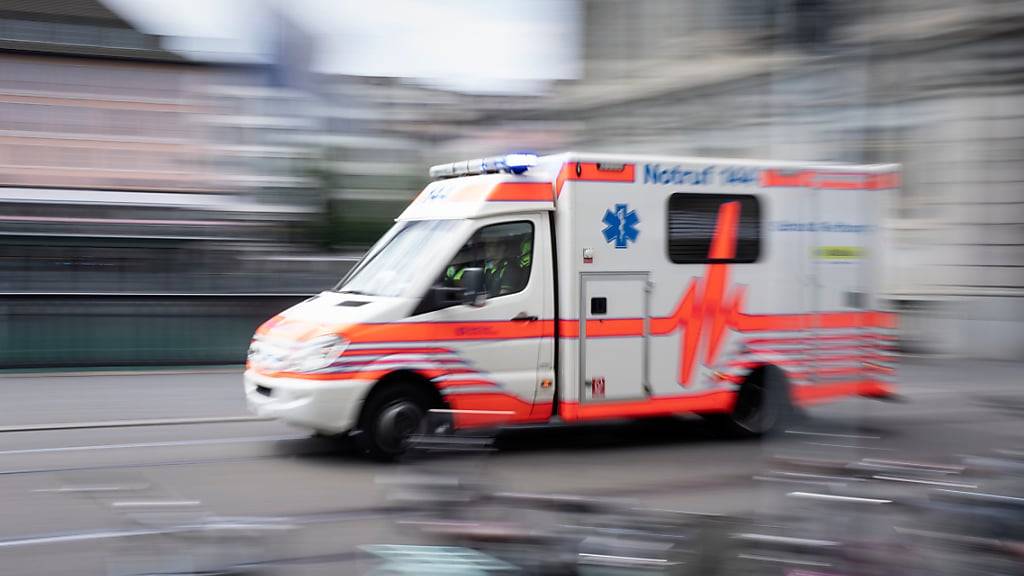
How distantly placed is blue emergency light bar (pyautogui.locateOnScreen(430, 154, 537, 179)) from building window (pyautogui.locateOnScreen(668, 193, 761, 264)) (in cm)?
132

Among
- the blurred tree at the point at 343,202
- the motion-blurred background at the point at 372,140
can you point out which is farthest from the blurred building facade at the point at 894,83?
the blurred tree at the point at 343,202

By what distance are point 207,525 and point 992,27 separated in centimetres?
325

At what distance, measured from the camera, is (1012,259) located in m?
4.04

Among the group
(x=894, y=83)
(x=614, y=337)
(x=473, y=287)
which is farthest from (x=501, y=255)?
(x=894, y=83)

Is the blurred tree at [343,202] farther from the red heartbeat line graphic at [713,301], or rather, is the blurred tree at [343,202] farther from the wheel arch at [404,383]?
the wheel arch at [404,383]

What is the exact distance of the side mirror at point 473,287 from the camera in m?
7.96

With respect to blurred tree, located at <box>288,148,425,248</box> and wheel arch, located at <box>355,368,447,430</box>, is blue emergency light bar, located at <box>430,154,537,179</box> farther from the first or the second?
blurred tree, located at <box>288,148,425,248</box>

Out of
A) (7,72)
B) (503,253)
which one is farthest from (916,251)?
(7,72)

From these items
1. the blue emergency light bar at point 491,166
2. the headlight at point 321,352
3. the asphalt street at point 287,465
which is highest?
the blue emergency light bar at point 491,166

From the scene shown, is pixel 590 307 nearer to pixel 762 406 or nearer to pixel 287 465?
pixel 762 406

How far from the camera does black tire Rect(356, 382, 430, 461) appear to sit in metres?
7.94

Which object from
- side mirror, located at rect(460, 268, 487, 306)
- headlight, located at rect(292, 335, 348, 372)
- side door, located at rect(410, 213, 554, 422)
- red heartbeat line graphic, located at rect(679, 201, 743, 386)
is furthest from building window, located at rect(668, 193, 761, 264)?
headlight, located at rect(292, 335, 348, 372)

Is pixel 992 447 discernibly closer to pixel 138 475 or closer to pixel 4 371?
pixel 138 475

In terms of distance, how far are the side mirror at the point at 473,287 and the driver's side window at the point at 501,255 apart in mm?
72
